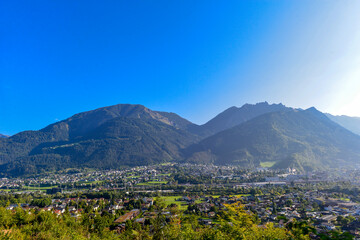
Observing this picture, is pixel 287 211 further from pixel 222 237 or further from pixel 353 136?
pixel 353 136

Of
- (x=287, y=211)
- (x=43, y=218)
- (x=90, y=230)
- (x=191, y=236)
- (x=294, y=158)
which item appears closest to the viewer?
(x=191, y=236)

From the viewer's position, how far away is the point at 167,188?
7475 centimetres

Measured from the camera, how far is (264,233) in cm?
1351

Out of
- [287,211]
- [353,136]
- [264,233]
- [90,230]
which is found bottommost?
[287,211]

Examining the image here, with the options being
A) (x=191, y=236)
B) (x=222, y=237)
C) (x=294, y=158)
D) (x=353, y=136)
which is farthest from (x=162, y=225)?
(x=353, y=136)

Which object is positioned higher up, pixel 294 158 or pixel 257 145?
pixel 257 145

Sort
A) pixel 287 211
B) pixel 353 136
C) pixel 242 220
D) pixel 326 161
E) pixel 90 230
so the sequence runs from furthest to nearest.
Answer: pixel 353 136, pixel 326 161, pixel 287 211, pixel 90 230, pixel 242 220

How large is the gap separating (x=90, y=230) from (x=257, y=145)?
185360mm

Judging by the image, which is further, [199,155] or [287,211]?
[199,155]

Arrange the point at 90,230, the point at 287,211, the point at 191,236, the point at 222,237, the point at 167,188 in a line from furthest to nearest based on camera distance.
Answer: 1. the point at 167,188
2. the point at 287,211
3. the point at 90,230
4. the point at 191,236
5. the point at 222,237

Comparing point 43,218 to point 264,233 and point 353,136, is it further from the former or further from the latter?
point 353,136

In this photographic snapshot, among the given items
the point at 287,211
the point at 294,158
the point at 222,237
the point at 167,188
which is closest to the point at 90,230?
the point at 222,237

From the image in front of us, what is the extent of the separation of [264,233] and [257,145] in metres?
187

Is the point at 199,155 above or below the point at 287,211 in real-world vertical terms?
above
